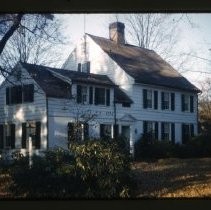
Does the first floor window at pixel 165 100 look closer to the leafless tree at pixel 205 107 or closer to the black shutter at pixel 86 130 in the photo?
the leafless tree at pixel 205 107

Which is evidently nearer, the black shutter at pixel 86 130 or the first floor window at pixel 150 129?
the black shutter at pixel 86 130

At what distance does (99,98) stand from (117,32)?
996mm

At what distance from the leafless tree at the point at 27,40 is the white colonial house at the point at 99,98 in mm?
131

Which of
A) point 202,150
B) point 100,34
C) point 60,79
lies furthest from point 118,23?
point 202,150

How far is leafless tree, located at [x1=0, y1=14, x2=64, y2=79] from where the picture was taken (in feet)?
23.1

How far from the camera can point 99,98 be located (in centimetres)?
705

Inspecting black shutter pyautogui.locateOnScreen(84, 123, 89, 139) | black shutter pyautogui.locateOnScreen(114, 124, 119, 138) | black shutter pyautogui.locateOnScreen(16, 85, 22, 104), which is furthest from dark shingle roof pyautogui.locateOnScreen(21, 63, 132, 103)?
black shutter pyautogui.locateOnScreen(84, 123, 89, 139)

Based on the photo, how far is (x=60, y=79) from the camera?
704 cm

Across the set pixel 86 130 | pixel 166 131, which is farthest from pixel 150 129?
pixel 86 130

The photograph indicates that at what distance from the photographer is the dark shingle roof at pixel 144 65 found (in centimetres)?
723

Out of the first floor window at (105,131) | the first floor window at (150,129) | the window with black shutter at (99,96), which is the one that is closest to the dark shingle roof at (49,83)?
the window with black shutter at (99,96)

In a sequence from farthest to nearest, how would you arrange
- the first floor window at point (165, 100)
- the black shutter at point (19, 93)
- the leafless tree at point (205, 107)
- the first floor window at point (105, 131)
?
the first floor window at point (165, 100) → the leafless tree at point (205, 107) → the black shutter at point (19, 93) → the first floor window at point (105, 131)
